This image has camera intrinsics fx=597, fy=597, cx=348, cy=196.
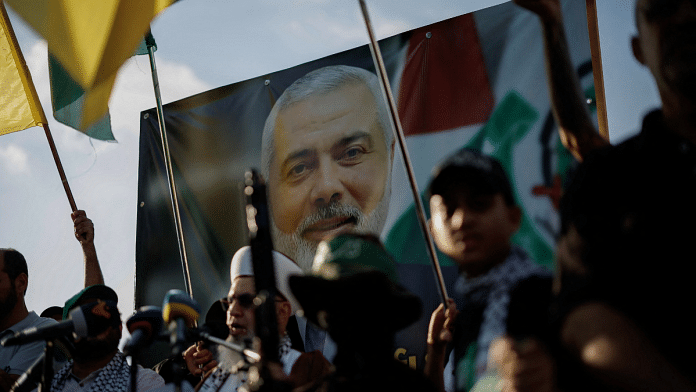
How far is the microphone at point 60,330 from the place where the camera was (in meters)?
2.21

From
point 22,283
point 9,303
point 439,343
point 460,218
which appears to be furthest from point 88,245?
point 460,218

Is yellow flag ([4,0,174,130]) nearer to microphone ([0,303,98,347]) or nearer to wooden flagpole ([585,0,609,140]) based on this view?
microphone ([0,303,98,347])

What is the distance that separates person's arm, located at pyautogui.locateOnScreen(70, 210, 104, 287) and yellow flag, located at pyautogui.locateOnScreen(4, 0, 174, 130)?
939 millimetres

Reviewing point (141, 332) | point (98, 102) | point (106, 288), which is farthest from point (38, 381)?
point (98, 102)

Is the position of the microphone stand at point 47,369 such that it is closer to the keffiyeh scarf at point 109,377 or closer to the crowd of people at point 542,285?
the crowd of people at point 542,285

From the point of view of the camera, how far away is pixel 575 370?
3.82ft

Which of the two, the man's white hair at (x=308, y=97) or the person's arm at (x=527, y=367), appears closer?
the person's arm at (x=527, y=367)

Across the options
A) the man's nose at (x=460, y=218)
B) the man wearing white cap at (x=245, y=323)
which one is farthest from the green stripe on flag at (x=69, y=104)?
the man's nose at (x=460, y=218)

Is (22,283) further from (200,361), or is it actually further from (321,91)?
(321,91)

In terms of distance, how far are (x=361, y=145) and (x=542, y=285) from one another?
288cm

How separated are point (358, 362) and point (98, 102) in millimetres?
2596

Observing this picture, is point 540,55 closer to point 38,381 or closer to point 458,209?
point 458,209

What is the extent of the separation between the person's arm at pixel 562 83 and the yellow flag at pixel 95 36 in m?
2.59

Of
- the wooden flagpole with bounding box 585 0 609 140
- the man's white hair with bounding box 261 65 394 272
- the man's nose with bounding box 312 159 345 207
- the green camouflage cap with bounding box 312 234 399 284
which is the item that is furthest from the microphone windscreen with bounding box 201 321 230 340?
the wooden flagpole with bounding box 585 0 609 140
